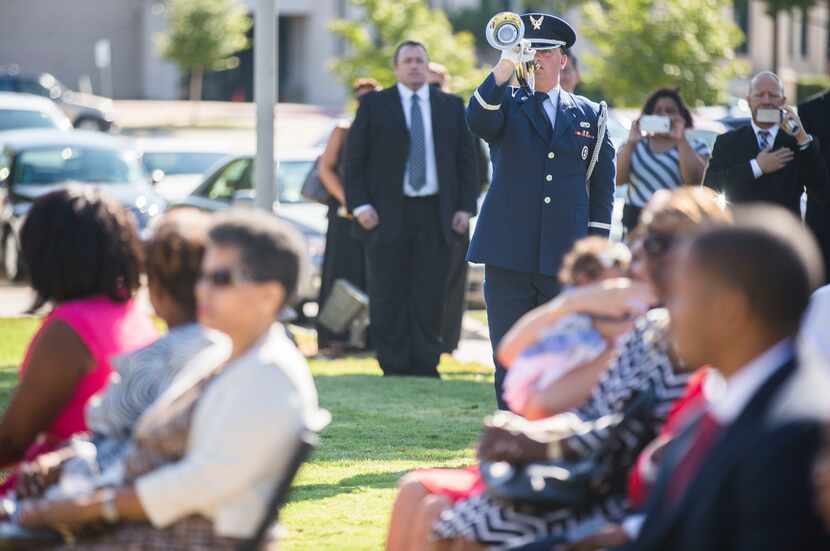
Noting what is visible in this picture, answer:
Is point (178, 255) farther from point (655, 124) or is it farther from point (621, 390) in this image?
point (655, 124)

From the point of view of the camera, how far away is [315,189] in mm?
12805

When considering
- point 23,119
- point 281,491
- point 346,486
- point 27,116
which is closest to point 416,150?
point 346,486

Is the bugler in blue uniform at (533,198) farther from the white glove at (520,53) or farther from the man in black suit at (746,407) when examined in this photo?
the man in black suit at (746,407)

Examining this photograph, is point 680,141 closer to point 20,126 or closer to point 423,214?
point 423,214

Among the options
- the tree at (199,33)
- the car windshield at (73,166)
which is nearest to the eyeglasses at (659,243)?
the car windshield at (73,166)

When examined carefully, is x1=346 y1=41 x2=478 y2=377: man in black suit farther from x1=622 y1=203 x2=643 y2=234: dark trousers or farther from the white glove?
the white glove

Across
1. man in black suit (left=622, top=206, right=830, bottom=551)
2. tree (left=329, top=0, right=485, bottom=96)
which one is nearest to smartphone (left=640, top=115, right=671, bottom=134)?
man in black suit (left=622, top=206, right=830, bottom=551)

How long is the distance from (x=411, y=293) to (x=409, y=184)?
81 centimetres

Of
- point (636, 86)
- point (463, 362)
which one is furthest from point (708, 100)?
point (463, 362)

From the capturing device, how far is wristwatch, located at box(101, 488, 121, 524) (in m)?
3.86

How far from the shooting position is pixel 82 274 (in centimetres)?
444

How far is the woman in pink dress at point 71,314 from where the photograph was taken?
4.36 meters

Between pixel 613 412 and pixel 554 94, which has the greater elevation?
pixel 554 94

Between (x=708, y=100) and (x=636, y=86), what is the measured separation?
4.46ft
